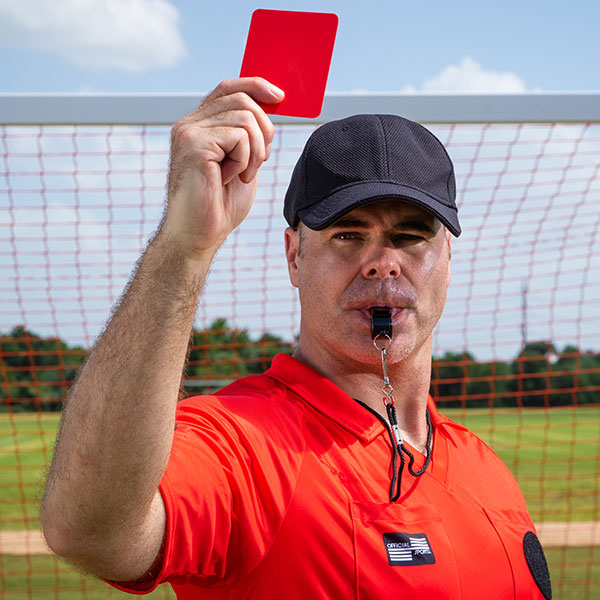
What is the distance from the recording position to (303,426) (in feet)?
5.02

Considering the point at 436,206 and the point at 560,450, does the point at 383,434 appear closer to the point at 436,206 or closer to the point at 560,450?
the point at 436,206

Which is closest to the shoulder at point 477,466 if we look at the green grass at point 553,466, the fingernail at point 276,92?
the fingernail at point 276,92

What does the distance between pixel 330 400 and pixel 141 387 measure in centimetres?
60

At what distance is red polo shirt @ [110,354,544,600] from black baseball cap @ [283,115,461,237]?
409 mm

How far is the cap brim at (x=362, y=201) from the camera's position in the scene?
1.59 m

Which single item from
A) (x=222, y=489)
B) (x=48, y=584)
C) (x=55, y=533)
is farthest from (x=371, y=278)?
(x=48, y=584)

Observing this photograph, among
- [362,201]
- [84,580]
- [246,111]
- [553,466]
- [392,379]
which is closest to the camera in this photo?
[246,111]

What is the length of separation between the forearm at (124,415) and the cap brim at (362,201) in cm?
54

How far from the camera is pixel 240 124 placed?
121 centimetres

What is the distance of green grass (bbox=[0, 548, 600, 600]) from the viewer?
16.5ft

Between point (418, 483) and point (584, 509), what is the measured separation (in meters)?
8.95

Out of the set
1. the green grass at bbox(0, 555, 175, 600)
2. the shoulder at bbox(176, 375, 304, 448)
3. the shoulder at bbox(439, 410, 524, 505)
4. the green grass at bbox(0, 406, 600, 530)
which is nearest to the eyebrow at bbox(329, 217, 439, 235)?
the shoulder at bbox(176, 375, 304, 448)

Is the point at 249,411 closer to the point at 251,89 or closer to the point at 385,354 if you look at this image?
the point at 385,354

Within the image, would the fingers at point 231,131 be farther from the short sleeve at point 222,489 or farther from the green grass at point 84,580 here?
the green grass at point 84,580
